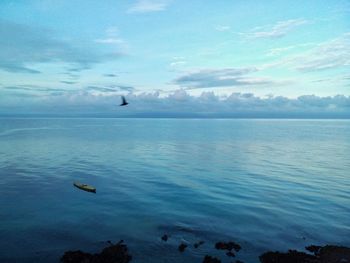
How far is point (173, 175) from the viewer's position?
74312 mm

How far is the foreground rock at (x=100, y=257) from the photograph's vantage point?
98.3 ft

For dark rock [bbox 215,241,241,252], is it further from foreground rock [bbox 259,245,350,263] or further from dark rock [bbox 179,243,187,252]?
dark rock [bbox 179,243,187,252]

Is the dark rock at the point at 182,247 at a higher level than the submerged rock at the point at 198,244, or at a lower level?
higher

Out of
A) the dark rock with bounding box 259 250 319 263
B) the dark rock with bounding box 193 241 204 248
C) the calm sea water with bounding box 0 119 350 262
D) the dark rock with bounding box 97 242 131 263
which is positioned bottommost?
the calm sea water with bounding box 0 119 350 262

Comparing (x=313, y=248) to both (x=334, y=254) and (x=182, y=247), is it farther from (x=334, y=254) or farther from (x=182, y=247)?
(x=182, y=247)

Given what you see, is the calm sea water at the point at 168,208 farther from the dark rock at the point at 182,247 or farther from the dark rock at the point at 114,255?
the dark rock at the point at 114,255

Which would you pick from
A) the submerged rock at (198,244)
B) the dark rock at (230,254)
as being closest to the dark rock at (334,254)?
the dark rock at (230,254)

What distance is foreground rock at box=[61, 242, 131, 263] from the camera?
1179 inches

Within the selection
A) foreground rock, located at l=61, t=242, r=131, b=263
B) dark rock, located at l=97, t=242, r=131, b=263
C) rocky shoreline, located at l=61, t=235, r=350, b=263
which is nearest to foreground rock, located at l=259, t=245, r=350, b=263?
rocky shoreline, located at l=61, t=235, r=350, b=263

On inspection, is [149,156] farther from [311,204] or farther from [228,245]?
[228,245]

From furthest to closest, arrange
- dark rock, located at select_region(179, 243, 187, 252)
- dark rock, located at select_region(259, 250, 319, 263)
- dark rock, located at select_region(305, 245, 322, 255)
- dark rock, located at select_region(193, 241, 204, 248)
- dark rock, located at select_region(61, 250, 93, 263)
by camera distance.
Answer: dark rock, located at select_region(193, 241, 204, 248) → dark rock, located at select_region(305, 245, 322, 255) → dark rock, located at select_region(179, 243, 187, 252) → dark rock, located at select_region(259, 250, 319, 263) → dark rock, located at select_region(61, 250, 93, 263)

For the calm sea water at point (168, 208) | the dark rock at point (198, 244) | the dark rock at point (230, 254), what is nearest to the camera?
the dark rock at point (230, 254)

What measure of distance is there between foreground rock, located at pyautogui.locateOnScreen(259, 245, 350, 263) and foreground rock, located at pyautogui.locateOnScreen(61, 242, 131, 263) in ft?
46.7

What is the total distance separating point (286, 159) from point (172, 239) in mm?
76056
